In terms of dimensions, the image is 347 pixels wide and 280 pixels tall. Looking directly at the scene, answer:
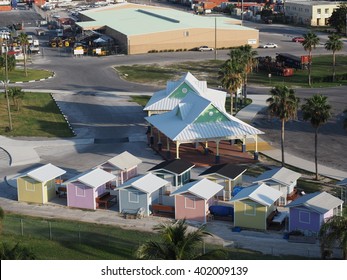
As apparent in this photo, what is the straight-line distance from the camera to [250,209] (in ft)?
156

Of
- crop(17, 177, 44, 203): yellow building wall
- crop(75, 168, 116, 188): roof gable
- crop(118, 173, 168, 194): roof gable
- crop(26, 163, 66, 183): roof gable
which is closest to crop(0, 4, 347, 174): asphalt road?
crop(26, 163, 66, 183): roof gable

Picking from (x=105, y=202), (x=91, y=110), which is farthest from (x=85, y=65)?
(x=105, y=202)

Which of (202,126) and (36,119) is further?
(36,119)

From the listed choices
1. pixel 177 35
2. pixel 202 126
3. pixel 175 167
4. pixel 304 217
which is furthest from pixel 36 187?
pixel 177 35

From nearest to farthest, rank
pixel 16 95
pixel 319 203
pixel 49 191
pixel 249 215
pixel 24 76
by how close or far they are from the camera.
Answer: pixel 319 203 < pixel 249 215 < pixel 49 191 < pixel 16 95 < pixel 24 76

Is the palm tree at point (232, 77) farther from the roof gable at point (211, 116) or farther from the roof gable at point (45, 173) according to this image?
the roof gable at point (45, 173)

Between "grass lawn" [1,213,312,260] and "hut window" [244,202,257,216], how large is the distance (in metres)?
4.87

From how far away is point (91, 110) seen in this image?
8494 centimetres

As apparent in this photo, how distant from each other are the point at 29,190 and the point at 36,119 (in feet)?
86.9

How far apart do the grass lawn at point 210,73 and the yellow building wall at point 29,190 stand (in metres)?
46.9

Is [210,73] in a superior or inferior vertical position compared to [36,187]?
inferior

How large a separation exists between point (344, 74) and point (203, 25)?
127 ft

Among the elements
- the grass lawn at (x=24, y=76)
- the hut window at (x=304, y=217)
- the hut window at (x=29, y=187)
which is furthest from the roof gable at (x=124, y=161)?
the grass lawn at (x=24, y=76)

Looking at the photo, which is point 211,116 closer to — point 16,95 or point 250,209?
point 250,209
